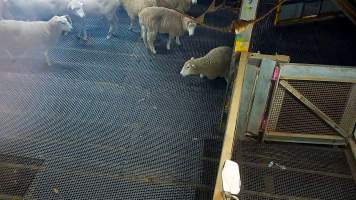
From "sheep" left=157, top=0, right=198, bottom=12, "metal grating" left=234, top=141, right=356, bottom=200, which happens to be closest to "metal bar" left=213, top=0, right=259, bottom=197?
"metal grating" left=234, top=141, right=356, bottom=200

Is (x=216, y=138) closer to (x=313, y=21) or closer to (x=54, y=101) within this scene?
(x=54, y=101)

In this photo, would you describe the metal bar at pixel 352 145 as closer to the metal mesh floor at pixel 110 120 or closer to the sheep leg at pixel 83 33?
the metal mesh floor at pixel 110 120

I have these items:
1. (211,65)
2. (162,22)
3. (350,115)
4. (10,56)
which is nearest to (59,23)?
(10,56)

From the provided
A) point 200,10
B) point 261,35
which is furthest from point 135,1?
point 261,35

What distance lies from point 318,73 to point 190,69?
2.71m

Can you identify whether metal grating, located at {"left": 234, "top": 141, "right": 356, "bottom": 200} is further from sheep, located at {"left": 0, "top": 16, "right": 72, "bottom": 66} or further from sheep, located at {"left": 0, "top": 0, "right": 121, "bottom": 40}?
sheep, located at {"left": 0, "top": 0, "right": 121, "bottom": 40}

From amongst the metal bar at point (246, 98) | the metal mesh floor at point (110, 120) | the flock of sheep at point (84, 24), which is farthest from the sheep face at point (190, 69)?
the metal bar at point (246, 98)

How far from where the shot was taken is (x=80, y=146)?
5.49 meters

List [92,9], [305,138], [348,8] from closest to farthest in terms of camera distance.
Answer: [305,138] < [348,8] < [92,9]

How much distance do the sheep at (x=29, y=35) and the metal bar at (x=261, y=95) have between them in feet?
14.7

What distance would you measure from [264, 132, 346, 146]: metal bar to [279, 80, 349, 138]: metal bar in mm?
133

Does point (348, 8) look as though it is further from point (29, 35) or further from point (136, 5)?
point (29, 35)

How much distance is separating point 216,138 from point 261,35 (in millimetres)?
3960

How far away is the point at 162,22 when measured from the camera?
7.71m
